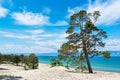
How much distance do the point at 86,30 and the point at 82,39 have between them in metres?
1.70

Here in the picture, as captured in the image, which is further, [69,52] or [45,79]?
[69,52]

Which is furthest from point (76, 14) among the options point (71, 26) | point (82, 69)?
point (82, 69)

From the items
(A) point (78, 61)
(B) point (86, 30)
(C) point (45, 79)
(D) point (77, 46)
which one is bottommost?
(C) point (45, 79)

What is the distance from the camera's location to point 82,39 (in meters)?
30.6

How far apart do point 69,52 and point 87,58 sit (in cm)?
335

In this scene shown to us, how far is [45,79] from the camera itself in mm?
19719

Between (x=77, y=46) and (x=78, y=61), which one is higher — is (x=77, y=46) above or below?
above

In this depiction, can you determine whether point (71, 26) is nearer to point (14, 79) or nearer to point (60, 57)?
point (60, 57)

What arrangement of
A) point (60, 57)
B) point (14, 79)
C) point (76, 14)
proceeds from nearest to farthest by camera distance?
point (14, 79) → point (76, 14) → point (60, 57)

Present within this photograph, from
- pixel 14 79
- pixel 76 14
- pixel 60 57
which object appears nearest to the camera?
pixel 14 79

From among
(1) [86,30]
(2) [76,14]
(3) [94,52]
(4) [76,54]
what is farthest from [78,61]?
(2) [76,14]

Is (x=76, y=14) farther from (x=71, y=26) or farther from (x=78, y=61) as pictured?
(x=78, y=61)

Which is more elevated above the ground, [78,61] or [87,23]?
[87,23]

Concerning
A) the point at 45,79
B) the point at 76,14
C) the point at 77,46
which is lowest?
the point at 45,79
